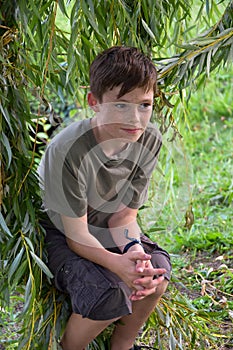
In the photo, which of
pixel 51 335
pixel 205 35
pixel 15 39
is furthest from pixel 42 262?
pixel 205 35

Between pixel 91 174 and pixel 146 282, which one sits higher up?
pixel 91 174

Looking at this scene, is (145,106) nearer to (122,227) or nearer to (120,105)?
(120,105)

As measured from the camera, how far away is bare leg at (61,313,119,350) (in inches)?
71.7

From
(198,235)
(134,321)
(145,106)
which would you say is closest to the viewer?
(145,106)

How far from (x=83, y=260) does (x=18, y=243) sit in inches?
7.4

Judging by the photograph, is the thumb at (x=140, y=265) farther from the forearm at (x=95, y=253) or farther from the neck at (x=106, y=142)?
the neck at (x=106, y=142)

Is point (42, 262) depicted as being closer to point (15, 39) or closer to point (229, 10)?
point (15, 39)

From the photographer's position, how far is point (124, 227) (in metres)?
2.02

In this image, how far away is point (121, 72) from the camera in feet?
5.91

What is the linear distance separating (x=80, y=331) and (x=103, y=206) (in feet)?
1.27

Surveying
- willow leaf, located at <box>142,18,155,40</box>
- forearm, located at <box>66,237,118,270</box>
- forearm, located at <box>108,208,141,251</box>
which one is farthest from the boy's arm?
willow leaf, located at <box>142,18,155,40</box>

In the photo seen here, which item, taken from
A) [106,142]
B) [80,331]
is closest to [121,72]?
[106,142]

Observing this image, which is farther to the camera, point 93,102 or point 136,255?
point 93,102

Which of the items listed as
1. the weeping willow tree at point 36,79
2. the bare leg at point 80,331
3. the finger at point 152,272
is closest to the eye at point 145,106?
the weeping willow tree at point 36,79
